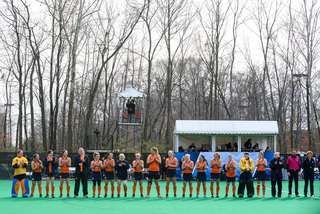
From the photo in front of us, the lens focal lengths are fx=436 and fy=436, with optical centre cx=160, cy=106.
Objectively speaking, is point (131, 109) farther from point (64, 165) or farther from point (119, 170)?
point (64, 165)

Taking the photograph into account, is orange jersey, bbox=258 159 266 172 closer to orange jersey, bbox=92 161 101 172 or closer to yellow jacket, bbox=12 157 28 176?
orange jersey, bbox=92 161 101 172

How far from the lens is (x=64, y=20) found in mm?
29438

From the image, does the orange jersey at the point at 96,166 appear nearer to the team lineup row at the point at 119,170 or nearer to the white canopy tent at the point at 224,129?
the team lineup row at the point at 119,170

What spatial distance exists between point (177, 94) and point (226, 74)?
7576 millimetres

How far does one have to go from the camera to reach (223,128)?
30922 mm

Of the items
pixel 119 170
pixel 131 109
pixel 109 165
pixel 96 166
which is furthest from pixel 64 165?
pixel 131 109

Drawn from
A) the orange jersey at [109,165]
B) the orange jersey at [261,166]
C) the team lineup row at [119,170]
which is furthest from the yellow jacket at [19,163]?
the orange jersey at [261,166]

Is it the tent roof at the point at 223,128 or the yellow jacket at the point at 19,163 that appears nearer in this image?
the yellow jacket at the point at 19,163

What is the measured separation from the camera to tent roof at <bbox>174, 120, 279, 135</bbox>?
3069cm

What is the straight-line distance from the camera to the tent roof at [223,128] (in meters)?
30.7
